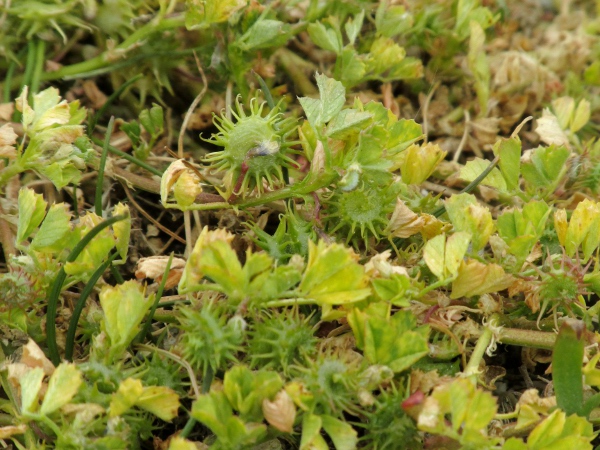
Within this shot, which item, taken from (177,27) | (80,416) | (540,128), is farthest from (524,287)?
(177,27)

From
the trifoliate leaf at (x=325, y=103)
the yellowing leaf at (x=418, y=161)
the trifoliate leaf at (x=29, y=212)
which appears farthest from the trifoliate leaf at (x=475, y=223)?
the trifoliate leaf at (x=29, y=212)

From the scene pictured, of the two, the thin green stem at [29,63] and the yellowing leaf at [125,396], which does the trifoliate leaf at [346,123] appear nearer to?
the yellowing leaf at [125,396]

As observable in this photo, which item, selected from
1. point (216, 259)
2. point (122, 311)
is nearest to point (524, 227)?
point (216, 259)

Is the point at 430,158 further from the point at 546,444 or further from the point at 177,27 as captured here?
the point at 177,27

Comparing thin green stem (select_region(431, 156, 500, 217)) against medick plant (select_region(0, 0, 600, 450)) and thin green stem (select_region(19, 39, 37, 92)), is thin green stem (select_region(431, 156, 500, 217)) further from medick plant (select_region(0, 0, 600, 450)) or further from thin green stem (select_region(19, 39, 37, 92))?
thin green stem (select_region(19, 39, 37, 92))

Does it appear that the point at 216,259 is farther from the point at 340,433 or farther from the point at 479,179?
the point at 479,179

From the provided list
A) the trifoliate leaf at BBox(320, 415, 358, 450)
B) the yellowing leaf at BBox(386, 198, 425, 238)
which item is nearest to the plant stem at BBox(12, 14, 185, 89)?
the yellowing leaf at BBox(386, 198, 425, 238)
